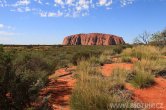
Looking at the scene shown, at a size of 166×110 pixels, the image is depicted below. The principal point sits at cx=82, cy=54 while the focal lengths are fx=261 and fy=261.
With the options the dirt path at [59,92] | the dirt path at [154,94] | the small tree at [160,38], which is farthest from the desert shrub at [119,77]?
the small tree at [160,38]

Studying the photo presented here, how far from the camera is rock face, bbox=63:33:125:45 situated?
167m

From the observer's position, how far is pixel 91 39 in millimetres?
177125

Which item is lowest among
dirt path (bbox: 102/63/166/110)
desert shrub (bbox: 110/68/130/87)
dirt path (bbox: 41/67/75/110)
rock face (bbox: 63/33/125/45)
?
dirt path (bbox: 41/67/75/110)

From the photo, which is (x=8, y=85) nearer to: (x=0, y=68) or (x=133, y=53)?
(x=0, y=68)

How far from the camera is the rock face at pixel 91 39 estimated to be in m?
167

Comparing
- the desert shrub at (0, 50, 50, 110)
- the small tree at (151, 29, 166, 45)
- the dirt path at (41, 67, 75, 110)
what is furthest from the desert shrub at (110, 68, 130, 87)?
the small tree at (151, 29, 166, 45)

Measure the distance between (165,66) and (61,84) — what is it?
4.24 m

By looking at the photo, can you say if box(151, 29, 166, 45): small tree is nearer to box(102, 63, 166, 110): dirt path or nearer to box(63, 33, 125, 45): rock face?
box(102, 63, 166, 110): dirt path

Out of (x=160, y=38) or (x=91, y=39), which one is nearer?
(x=160, y=38)

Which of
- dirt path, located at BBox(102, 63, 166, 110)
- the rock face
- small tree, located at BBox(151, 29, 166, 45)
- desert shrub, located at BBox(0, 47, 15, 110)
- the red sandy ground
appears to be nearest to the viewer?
desert shrub, located at BBox(0, 47, 15, 110)

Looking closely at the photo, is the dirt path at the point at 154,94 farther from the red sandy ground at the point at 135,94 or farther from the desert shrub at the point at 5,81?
the desert shrub at the point at 5,81

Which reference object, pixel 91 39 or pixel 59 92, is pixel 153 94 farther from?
pixel 91 39

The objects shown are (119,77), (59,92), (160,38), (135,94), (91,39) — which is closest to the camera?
(135,94)

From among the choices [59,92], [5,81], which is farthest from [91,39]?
[5,81]
